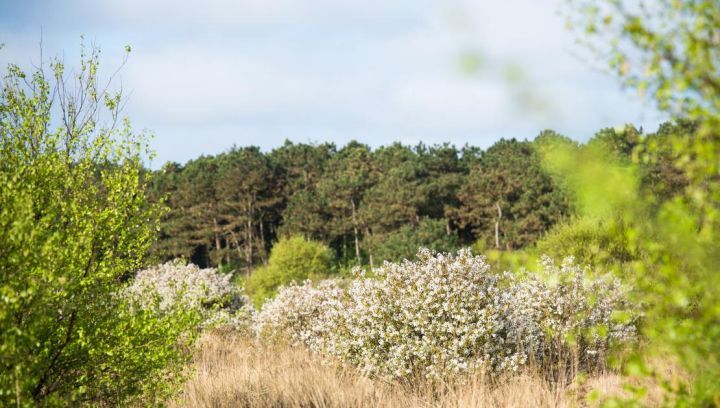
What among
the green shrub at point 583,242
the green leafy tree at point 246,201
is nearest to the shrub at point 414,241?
the green leafy tree at point 246,201

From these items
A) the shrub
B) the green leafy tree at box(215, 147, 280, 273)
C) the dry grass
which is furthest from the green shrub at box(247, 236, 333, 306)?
the dry grass

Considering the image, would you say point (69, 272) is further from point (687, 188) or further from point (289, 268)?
point (289, 268)

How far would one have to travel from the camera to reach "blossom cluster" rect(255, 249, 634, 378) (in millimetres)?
9367

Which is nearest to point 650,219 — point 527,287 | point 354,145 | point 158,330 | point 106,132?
point 158,330

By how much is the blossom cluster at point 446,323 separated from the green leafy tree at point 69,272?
368 cm

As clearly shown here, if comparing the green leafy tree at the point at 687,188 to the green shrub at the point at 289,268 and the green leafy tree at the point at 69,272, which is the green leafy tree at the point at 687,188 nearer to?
the green leafy tree at the point at 69,272

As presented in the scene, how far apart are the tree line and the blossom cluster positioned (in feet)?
95.2

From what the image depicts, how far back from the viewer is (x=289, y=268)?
108 feet

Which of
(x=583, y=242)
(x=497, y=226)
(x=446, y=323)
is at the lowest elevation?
(x=446, y=323)

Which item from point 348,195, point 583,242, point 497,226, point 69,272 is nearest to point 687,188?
point 69,272

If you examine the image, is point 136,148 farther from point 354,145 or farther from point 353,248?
point 354,145

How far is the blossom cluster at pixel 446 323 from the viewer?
9.37 m

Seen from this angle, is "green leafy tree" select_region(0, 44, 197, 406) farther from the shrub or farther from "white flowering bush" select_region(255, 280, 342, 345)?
the shrub

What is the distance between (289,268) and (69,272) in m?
27.4
